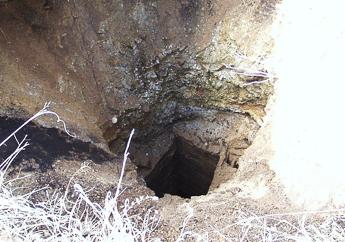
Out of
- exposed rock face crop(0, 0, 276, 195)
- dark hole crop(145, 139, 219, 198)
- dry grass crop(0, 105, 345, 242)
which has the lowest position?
dry grass crop(0, 105, 345, 242)

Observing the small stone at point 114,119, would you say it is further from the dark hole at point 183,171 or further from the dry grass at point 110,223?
the dry grass at point 110,223

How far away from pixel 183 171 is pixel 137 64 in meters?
1.83

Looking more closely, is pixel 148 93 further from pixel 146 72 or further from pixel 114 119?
pixel 114 119

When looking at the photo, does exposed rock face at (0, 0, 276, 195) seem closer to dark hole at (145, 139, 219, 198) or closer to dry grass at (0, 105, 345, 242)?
dark hole at (145, 139, 219, 198)

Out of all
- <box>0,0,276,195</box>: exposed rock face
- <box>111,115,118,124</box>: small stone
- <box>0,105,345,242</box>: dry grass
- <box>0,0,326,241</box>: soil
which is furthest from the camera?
<box>111,115,118,124</box>: small stone

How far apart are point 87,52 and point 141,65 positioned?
0.60 m

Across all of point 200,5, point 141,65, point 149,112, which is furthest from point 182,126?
point 200,5

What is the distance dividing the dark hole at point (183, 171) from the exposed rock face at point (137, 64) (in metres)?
0.31

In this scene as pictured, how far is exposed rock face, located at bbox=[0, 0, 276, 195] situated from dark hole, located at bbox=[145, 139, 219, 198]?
307 millimetres

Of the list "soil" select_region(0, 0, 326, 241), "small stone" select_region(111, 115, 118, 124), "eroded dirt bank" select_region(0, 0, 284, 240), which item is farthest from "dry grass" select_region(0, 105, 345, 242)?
"small stone" select_region(111, 115, 118, 124)

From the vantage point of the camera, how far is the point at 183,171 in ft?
22.1

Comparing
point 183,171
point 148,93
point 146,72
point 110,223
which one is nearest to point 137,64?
point 146,72

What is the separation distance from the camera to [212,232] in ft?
11.9

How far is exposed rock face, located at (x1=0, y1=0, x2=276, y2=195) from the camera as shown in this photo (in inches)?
191
